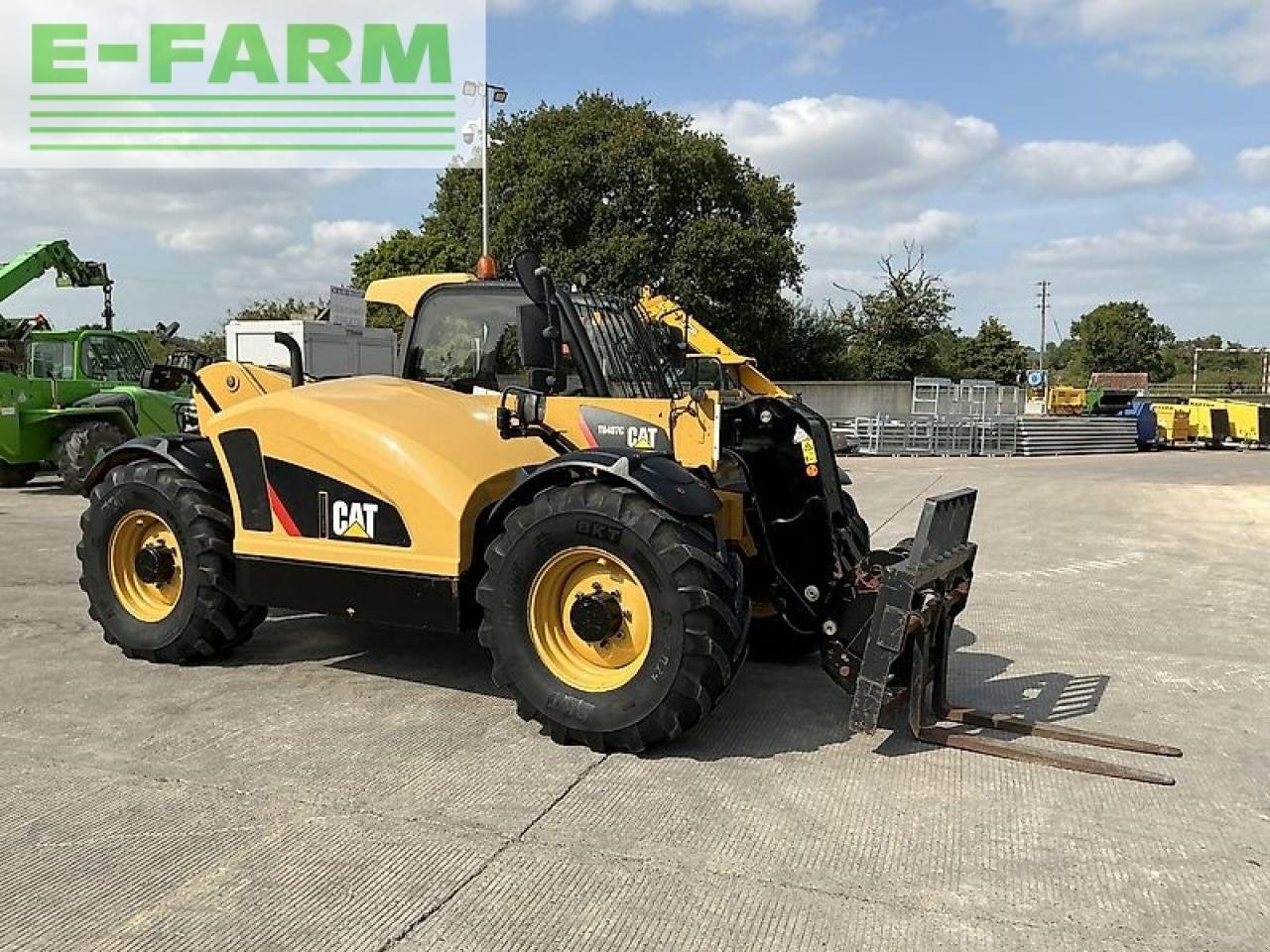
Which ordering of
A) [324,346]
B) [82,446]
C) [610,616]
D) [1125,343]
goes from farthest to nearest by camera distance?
[1125,343] < [324,346] < [82,446] < [610,616]

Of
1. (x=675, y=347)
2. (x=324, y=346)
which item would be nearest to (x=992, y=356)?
(x=324, y=346)

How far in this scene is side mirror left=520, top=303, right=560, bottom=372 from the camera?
5023mm

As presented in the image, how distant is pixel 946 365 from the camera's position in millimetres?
50656

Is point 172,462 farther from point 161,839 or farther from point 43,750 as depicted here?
point 161,839

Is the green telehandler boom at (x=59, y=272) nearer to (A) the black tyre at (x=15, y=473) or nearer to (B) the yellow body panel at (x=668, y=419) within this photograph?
(A) the black tyre at (x=15, y=473)

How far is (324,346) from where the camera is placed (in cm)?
1872

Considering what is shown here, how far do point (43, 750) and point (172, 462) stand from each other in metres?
1.79

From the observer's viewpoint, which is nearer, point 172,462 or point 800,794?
point 800,794

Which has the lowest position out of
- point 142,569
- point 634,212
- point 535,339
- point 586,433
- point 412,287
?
point 142,569

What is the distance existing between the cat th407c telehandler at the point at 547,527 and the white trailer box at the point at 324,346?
38.6 ft

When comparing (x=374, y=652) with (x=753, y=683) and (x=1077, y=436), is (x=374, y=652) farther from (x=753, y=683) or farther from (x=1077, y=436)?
(x=1077, y=436)

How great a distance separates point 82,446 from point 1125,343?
68.4m

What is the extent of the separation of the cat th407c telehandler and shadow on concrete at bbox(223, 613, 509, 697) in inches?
15.1

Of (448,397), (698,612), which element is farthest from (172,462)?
(698,612)
